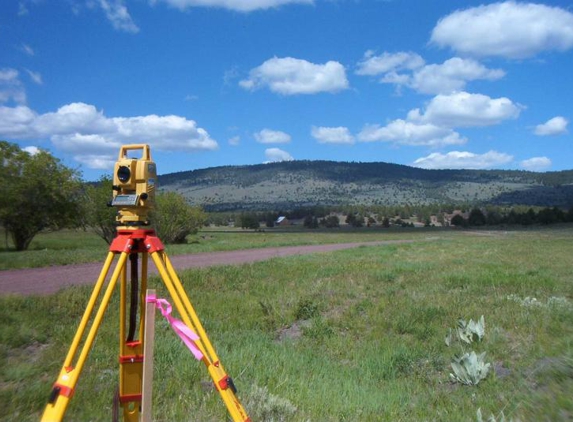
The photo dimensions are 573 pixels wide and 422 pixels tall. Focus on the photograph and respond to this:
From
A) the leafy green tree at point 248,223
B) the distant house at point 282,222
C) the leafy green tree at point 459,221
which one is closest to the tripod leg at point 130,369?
the leafy green tree at point 248,223

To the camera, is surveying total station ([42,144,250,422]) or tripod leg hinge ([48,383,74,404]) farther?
surveying total station ([42,144,250,422])

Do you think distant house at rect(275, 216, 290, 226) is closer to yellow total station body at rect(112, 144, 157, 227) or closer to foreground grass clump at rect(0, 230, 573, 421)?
foreground grass clump at rect(0, 230, 573, 421)

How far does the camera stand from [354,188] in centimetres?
18862

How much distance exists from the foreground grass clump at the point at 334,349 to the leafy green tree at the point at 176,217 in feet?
Result: 91.0

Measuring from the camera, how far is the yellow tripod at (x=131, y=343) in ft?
8.38

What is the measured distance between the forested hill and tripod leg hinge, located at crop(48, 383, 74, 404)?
479 ft

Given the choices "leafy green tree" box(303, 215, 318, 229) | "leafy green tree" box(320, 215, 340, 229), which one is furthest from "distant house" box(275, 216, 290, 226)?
"leafy green tree" box(320, 215, 340, 229)

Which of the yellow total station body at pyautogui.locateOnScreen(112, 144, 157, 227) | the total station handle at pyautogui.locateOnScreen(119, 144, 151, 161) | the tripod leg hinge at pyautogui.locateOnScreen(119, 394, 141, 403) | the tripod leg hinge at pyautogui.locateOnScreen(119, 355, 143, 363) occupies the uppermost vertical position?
the total station handle at pyautogui.locateOnScreen(119, 144, 151, 161)

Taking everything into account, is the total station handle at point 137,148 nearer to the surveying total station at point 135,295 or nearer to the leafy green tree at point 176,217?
the surveying total station at point 135,295

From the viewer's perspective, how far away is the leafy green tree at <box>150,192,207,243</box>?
40344 millimetres

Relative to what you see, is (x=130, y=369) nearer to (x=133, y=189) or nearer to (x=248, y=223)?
(x=133, y=189)

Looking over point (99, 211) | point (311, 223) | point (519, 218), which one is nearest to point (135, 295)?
point (99, 211)

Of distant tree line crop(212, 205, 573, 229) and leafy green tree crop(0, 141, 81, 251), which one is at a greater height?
leafy green tree crop(0, 141, 81, 251)

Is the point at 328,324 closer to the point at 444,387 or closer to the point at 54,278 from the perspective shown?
the point at 444,387
